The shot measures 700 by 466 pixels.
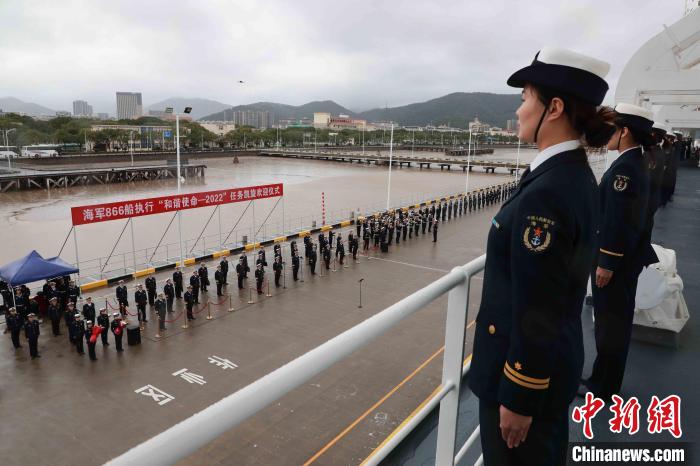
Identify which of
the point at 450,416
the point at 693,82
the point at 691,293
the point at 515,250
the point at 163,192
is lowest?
the point at 163,192

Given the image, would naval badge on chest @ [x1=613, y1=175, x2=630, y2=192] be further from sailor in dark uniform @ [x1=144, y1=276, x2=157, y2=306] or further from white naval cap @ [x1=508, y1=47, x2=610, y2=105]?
sailor in dark uniform @ [x1=144, y1=276, x2=157, y2=306]

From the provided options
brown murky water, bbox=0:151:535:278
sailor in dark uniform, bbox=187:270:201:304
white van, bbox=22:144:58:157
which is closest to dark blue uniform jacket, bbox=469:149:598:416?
sailor in dark uniform, bbox=187:270:201:304

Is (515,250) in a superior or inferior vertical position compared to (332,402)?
superior

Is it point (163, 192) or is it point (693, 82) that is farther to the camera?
Answer: point (163, 192)

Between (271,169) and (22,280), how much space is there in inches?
2302

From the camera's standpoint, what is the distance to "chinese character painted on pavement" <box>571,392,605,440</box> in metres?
2.85

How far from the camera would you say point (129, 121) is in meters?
114

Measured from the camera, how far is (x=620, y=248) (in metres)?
2.94

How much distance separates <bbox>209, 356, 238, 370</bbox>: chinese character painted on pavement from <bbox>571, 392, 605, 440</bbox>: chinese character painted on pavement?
785cm

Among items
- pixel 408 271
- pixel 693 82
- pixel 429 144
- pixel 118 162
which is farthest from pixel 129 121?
pixel 693 82

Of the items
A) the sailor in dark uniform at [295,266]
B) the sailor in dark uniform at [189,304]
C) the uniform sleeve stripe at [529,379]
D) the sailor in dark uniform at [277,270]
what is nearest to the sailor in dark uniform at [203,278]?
the sailor in dark uniform at [189,304]

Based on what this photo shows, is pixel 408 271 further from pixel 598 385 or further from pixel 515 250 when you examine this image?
pixel 515 250
